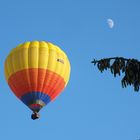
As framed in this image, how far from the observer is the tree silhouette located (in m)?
10.0

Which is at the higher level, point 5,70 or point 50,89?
point 5,70

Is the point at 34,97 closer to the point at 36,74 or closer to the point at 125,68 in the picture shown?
the point at 36,74

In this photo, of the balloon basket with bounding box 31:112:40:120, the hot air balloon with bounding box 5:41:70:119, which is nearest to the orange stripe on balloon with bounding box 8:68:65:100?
the hot air balloon with bounding box 5:41:70:119

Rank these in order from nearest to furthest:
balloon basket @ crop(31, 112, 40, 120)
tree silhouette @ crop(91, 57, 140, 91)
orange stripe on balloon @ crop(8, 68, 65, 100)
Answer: tree silhouette @ crop(91, 57, 140, 91)
orange stripe on balloon @ crop(8, 68, 65, 100)
balloon basket @ crop(31, 112, 40, 120)

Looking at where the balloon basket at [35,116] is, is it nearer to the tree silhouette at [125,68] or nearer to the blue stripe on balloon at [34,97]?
the blue stripe on balloon at [34,97]

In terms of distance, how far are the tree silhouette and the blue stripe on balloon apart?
33966 millimetres

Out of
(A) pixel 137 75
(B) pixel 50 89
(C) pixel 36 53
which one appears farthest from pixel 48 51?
(A) pixel 137 75

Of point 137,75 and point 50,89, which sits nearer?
point 137,75

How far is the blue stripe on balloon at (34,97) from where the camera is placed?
4419 centimetres

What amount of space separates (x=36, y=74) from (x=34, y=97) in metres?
2.21

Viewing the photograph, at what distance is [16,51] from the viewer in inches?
1879

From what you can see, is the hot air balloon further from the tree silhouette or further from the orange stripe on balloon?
the tree silhouette

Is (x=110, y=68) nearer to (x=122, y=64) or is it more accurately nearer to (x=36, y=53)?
(x=122, y=64)

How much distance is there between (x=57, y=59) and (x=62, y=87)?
2827 mm
